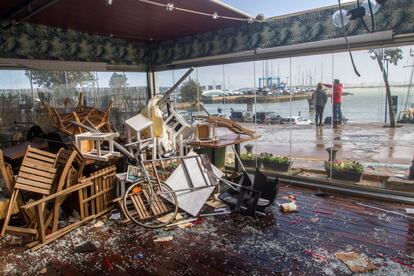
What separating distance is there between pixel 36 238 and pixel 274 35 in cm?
427

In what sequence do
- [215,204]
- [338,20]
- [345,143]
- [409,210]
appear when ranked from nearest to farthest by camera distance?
[409,210], [338,20], [215,204], [345,143]

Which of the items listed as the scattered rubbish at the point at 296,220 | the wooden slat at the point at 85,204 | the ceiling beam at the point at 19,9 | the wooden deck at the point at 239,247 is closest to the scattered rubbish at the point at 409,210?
the wooden deck at the point at 239,247

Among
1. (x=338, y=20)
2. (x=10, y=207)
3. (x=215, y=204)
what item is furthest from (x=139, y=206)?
(x=338, y=20)

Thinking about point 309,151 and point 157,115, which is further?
point 309,151

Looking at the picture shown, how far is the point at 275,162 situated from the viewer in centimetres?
537

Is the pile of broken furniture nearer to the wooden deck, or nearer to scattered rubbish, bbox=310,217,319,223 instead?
the wooden deck

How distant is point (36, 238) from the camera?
3.38 meters

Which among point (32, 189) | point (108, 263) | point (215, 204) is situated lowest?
point (108, 263)

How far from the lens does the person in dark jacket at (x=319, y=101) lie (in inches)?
185

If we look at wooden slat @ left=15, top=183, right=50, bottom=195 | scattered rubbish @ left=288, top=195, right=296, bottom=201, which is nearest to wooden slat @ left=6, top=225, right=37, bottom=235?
wooden slat @ left=15, top=183, right=50, bottom=195

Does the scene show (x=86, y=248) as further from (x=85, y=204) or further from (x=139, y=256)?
(x=85, y=204)

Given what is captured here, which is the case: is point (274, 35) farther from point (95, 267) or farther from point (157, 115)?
point (95, 267)

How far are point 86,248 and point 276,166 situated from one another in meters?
3.33

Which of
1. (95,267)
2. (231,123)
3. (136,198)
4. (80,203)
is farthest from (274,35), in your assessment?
(95,267)
